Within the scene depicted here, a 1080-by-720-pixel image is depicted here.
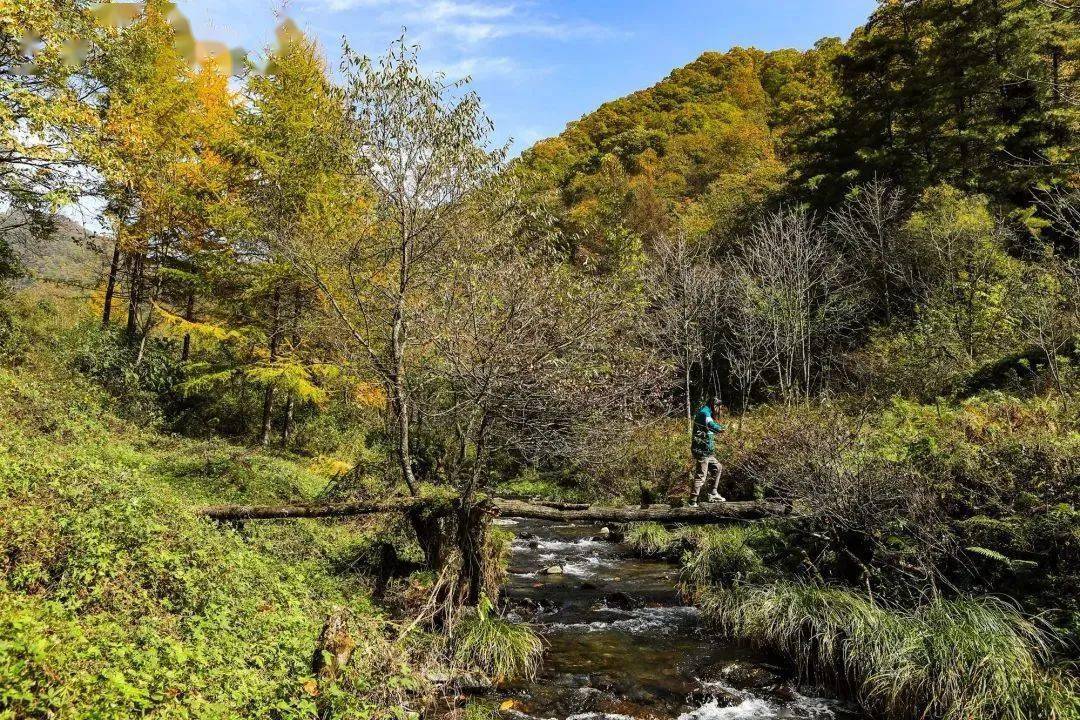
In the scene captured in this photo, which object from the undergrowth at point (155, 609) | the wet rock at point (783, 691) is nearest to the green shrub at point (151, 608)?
the undergrowth at point (155, 609)

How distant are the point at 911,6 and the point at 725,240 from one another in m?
11.5

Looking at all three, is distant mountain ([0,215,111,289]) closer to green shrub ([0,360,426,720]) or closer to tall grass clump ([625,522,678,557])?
green shrub ([0,360,426,720])

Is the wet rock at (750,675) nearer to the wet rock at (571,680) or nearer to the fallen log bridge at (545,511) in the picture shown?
the wet rock at (571,680)

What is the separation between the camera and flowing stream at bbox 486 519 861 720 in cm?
691

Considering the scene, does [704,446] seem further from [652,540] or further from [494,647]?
[494,647]

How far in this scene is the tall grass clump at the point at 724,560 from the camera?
10.1 metres

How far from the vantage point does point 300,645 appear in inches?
219

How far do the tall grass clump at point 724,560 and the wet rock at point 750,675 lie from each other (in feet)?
5.82

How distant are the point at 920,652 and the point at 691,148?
46032 mm

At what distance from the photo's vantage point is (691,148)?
4725cm

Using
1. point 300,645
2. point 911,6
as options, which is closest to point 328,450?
point 300,645

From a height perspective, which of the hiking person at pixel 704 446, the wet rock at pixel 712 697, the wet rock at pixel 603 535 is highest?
the hiking person at pixel 704 446

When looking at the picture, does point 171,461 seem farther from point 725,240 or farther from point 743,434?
point 725,240

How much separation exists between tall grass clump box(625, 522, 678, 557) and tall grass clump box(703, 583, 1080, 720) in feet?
16.4
